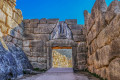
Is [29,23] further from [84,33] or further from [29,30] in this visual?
[84,33]

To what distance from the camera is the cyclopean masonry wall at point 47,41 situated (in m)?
6.36

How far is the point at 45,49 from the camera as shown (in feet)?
21.3

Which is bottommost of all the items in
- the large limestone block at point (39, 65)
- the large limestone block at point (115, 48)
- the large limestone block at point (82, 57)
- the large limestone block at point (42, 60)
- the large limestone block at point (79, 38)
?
the large limestone block at point (39, 65)

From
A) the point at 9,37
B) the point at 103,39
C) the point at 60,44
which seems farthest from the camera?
the point at 60,44

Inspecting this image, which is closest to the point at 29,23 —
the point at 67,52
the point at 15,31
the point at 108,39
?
the point at 15,31

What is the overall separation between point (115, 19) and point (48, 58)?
455 centimetres

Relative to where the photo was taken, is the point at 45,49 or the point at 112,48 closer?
the point at 112,48

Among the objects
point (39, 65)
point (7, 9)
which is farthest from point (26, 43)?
point (7, 9)

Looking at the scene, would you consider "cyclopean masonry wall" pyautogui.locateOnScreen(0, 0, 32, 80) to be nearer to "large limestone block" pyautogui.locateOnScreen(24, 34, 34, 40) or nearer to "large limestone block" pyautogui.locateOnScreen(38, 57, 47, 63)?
"large limestone block" pyautogui.locateOnScreen(24, 34, 34, 40)

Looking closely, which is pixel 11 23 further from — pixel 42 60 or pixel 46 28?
pixel 42 60

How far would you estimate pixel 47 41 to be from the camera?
6.57 m

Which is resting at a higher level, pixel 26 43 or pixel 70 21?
pixel 70 21

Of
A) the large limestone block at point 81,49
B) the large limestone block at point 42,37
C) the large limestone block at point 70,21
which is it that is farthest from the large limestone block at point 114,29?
the large limestone block at point 42,37

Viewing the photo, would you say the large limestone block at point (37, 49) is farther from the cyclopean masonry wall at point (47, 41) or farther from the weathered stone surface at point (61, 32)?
the weathered stone surface at point (61, 32)
